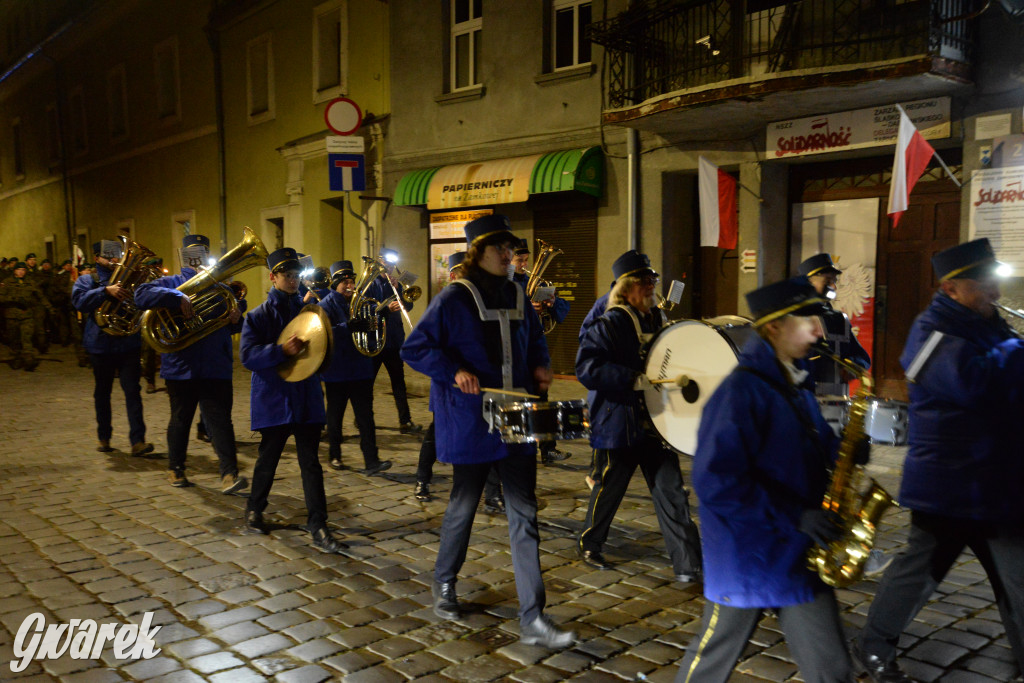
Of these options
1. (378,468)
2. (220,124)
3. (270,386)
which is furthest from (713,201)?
(220,124)

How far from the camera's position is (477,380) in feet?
13.9

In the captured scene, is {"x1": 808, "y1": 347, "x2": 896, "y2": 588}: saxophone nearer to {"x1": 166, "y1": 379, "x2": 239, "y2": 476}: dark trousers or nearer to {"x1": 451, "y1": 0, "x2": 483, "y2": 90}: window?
{"x1": 166, "y1": 379, "x2": 239, "y2": 476}: dark trousers

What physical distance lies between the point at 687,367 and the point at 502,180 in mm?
9859

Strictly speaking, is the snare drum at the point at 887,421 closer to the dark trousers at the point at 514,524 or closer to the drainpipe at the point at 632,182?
the dark trousers at the point at 514,524

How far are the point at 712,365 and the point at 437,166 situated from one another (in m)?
12.0

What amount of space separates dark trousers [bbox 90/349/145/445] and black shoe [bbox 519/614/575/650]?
6.20m

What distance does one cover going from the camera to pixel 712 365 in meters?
4.55

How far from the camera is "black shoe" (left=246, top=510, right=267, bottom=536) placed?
6.04m

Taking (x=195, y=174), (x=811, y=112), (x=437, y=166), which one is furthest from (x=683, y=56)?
(x=195, y=174)

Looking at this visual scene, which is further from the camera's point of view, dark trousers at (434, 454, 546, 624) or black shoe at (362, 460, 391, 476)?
black shoe at (362, 460, 391, 476)

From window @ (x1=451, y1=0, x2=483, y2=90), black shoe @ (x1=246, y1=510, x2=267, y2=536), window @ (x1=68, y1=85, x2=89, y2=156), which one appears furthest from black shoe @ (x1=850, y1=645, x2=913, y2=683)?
window @ (x1=68, y1=85, x2=89, y2=156)

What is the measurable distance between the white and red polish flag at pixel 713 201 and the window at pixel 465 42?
5.73 meters

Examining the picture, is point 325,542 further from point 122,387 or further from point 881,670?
point 122,387

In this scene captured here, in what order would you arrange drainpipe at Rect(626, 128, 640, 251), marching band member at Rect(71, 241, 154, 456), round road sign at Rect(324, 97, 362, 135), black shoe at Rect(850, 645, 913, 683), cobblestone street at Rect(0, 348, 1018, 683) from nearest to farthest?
black shoe at Rect(850, 645, 913, 683)
cobblestone street at Rect(0, 348, 1018, 683)
marching band member at Rect(71, 241, 154, 456)
drainpipe at Rect(626, 128, 640, 251)
round road sign at Rect(324, 97, 362, 135)
